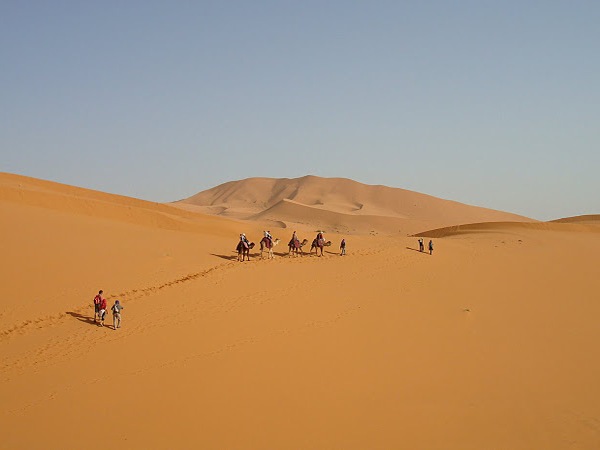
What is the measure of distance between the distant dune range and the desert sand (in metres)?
35.3

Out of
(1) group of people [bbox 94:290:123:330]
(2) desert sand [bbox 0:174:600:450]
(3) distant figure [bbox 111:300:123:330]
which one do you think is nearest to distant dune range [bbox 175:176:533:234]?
(2) desert sand [bbox 0:174:600:450]

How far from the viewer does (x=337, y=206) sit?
3127 inches

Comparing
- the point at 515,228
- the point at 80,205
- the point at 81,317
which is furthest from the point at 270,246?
the point at 515,228

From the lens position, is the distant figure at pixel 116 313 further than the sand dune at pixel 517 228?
No

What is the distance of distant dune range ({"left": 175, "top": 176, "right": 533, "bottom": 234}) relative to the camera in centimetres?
6016

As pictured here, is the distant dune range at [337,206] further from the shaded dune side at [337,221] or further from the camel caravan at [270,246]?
the camel caravan at [270,246]

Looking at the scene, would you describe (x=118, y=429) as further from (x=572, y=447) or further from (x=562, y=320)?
(x=562, y=320)

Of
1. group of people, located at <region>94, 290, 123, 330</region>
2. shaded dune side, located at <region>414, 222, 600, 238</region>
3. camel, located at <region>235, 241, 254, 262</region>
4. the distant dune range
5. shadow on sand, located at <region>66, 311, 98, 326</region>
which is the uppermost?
the distant dune range

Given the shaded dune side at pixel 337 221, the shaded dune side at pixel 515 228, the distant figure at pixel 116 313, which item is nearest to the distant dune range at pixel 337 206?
the shaded dune side at pixel 337 221

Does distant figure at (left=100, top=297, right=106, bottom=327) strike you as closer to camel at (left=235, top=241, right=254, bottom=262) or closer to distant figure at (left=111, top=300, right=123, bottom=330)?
distant figure at (left=111, top=300, right=123, bottom=330)

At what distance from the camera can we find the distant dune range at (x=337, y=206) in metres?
60.2

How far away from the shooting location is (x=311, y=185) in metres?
95.6

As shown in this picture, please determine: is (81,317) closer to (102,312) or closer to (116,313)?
(102,312)

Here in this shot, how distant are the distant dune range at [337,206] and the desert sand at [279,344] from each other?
116ft
